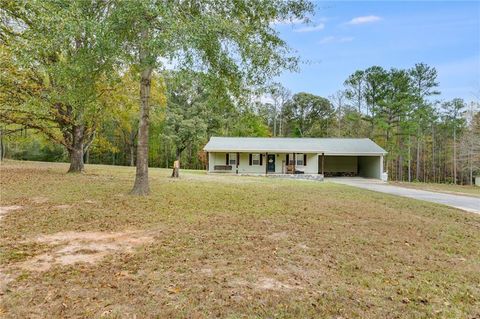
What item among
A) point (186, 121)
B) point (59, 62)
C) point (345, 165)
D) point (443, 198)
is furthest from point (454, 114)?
point (59, 62)

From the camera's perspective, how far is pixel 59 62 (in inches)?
393

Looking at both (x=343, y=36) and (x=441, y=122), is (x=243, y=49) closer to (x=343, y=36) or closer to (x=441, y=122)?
(x=343, y=36)

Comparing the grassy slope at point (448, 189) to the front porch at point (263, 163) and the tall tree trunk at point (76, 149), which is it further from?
the tall tree trunk at point (76, 149)

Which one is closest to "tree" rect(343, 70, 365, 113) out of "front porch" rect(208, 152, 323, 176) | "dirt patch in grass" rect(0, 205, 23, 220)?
"front porch" rect(208, 152, 323, 176)

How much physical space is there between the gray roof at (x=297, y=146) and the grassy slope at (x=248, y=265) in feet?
55.6

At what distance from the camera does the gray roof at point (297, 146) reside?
999 inches

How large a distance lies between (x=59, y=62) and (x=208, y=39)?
544 centimetres

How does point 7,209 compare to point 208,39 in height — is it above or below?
below

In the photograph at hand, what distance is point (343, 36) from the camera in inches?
636

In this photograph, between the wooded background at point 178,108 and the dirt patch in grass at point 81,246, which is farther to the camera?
the wooded background at point 178,108

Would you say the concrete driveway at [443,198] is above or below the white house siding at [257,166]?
below

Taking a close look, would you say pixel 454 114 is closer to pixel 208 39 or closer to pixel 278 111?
pixel 278 111

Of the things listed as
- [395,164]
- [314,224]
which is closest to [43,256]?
[314,224]

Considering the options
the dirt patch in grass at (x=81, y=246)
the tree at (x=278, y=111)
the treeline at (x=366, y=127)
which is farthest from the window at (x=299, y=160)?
the dirt patch in grass at (x=81, y=246)
